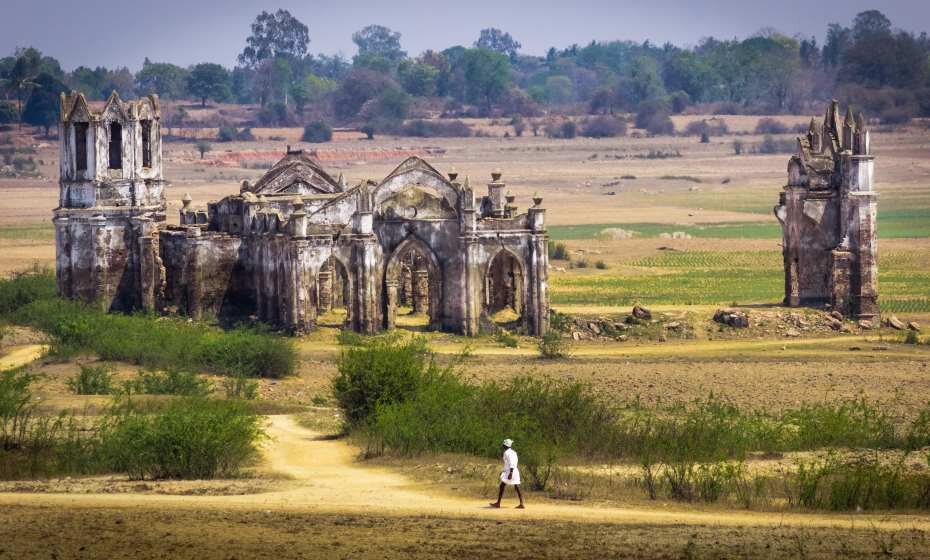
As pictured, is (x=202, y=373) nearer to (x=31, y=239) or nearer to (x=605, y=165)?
(x=31, y=239)

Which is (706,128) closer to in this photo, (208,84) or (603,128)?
(603,128)

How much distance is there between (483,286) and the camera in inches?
2015

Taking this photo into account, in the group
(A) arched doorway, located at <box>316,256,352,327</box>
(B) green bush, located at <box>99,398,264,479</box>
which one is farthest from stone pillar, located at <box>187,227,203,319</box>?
(B) green bush, located at <box>99,398,264,479</box>

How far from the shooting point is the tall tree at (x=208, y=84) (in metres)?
169

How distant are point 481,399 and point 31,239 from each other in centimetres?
5131

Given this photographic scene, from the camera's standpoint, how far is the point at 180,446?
3084 centimetres

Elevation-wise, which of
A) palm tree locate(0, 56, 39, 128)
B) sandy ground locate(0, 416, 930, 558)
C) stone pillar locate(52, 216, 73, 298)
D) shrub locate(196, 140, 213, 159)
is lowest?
sandy ground locate(0, 416, 930, 558)

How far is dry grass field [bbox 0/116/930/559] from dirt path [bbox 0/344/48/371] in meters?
0.32

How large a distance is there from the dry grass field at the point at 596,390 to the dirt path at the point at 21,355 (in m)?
0.32

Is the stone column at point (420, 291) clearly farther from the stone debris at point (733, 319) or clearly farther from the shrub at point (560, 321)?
the stone debris at point (733, 319)

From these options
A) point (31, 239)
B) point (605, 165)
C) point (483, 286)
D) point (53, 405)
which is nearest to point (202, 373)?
point (53, 405)

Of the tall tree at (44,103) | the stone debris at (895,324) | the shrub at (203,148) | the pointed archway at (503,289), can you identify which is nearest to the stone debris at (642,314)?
the pointed archway at (503,289)

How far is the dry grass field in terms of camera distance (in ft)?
86.2

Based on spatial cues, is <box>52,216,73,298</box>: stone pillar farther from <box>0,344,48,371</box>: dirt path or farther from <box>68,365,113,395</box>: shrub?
<box>68,365,113,395</box>: shrub
